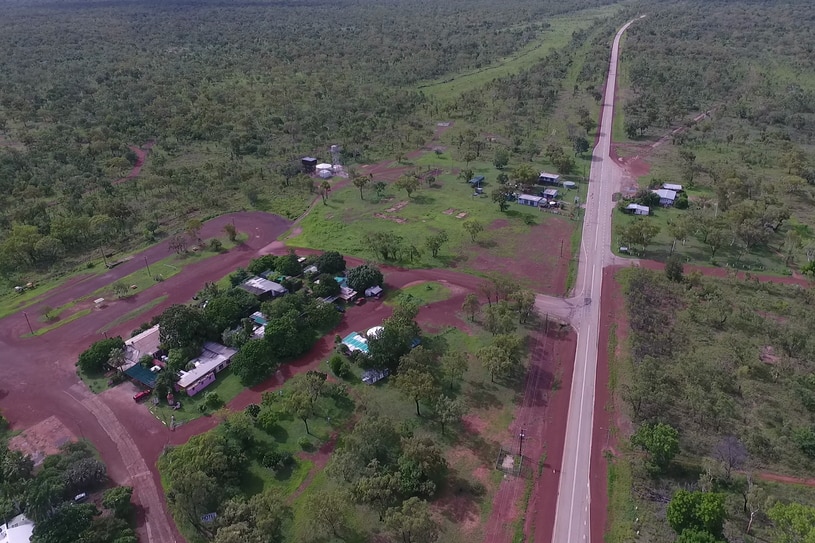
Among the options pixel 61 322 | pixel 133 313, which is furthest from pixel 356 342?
pixel 61 322

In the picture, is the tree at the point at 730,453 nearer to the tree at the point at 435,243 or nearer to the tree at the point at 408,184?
the tree at the point at 435,243

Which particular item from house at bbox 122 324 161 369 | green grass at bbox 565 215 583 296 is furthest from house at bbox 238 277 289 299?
green grass at bbox 565 215 583 296

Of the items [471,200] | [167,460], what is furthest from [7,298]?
[471,200]

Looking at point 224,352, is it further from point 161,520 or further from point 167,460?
point 161,520

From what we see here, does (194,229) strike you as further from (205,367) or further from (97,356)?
(205,367)

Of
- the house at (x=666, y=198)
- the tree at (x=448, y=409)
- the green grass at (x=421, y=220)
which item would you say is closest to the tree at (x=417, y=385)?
the tree at (x=448, y=409)

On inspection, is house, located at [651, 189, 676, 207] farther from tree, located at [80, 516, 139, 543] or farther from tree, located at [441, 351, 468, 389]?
tree, located at [80, 516, 139, 543]

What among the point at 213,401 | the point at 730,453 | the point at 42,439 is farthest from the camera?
the point at 213,401
